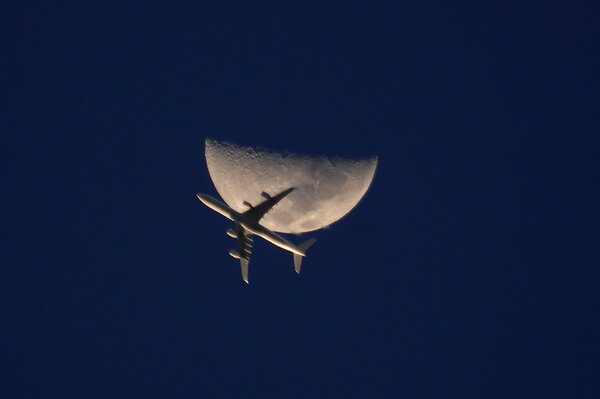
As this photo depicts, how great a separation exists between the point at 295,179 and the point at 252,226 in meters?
6.62

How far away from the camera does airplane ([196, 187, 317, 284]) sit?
3534 centimetres

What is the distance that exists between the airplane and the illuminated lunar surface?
0.64 metres

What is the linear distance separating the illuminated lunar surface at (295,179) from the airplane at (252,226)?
2.11 ft

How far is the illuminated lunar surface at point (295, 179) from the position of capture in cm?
3369

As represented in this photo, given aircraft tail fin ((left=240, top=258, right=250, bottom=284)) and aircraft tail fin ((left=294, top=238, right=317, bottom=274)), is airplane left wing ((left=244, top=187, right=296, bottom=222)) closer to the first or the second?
aircraft tail fin ((left=294, top=238, right=317, bottom=274))

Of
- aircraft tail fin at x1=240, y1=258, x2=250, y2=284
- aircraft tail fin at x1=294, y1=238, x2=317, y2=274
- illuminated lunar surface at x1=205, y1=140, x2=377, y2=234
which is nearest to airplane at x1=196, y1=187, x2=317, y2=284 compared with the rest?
aircraft tail fin at x1=294, y1=238, x2=317, y2=274

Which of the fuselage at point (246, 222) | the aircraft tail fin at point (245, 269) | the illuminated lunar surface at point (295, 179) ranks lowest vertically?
the aircraft tail fin at point (245, 269)

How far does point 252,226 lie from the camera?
119 ft

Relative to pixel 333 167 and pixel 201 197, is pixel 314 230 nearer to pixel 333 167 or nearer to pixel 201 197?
pixel 333 167

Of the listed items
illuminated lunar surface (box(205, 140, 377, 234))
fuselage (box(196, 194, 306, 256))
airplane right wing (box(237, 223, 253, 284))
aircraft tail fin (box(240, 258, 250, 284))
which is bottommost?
aircraft tail fin (box(240, 258, 250, 284))

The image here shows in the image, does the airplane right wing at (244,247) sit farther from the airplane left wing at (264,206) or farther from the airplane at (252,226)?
the airplane left wing at (264,206)

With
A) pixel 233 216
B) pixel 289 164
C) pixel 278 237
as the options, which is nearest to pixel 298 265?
pixel 278 237

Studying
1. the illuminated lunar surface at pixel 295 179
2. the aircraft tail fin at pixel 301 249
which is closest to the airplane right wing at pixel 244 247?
the illuminated lunar surface at pixel 295 179

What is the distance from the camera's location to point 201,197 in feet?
122
